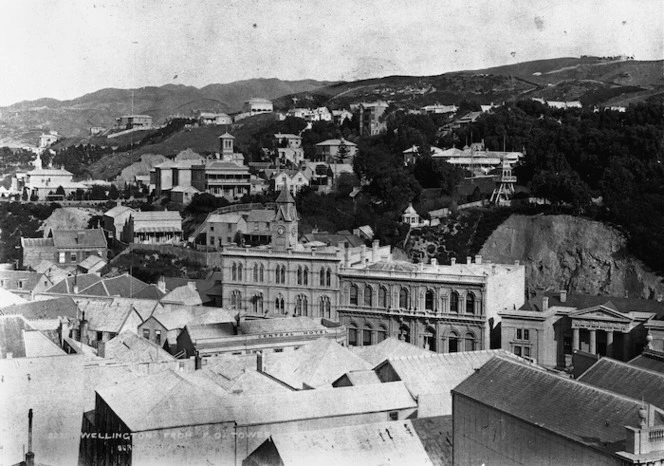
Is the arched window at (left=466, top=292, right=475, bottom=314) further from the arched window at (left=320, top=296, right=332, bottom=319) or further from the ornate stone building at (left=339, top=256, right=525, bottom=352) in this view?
the arched window at (left=320, top=296, right=332, bottom=319)

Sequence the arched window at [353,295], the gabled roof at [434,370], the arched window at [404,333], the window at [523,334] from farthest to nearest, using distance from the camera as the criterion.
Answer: the arched window at [353,295] < the arched window at [404,333] < the window at [523,334] < the gabled roof at [434,370]

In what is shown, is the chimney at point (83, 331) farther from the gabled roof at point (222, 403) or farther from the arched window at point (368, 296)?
the arched window at point (368, 296)

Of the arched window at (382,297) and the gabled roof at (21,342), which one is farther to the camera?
the arched window at (382,297)

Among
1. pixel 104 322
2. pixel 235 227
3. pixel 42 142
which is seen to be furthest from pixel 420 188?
pixel 42 142

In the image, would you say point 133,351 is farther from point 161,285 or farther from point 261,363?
point 161,285

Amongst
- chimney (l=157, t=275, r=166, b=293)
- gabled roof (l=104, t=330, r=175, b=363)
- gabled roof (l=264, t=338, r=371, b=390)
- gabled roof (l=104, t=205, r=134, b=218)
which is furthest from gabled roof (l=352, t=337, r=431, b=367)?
gabled roof (l=104, t=205, r=134, b=218)

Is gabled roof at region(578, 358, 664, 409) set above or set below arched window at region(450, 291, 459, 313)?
above

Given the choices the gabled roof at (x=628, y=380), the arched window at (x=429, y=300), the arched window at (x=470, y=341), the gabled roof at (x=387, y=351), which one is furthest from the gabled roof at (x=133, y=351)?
the gabled roof at (x=628, y=380)
